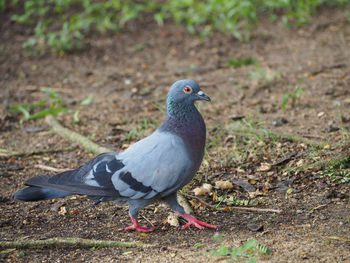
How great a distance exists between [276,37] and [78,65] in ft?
11.1

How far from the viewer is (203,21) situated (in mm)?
8617

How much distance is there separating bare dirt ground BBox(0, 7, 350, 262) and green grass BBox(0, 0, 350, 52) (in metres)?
0.23

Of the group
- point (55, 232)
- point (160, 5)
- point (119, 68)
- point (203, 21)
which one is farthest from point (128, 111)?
point (160, 5)

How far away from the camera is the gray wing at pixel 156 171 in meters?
3.48

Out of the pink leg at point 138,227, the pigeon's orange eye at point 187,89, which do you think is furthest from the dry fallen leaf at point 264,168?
the pink leg at point 138,227

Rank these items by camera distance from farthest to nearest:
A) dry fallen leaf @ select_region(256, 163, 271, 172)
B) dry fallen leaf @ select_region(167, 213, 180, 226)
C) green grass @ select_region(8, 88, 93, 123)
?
green grass @ select_region(8, 88, 93, 123) < dry fallen leaf @ select_region(256, 163, 271, 172) < dry fallen leaf @ select_region(167, 213, 180, 226)

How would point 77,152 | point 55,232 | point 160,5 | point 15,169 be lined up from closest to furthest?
point 55,232 → point 15,169 → point 77,152 → point 160,5

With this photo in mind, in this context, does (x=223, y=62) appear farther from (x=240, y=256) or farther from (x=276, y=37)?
(x=240, y=256)

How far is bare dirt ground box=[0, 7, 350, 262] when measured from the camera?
340cm

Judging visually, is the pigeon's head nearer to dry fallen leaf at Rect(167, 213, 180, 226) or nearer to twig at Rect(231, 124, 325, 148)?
dry fallen leaf at Rect(167, 213, 180, 226)

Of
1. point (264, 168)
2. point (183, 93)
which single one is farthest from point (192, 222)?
point (264, 168)

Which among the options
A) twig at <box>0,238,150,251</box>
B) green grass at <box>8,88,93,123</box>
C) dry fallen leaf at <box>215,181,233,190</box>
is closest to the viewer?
twig at <box>0,238,150,251</box>

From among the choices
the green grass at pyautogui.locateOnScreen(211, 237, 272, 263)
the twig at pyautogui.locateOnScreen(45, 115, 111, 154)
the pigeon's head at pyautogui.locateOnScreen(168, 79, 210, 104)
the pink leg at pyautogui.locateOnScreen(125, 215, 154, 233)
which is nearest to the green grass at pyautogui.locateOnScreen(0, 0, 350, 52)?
the twig at pyautogui.locateOnScreen(45, 115, 111, 154)

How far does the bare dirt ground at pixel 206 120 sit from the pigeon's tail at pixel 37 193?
29cm
